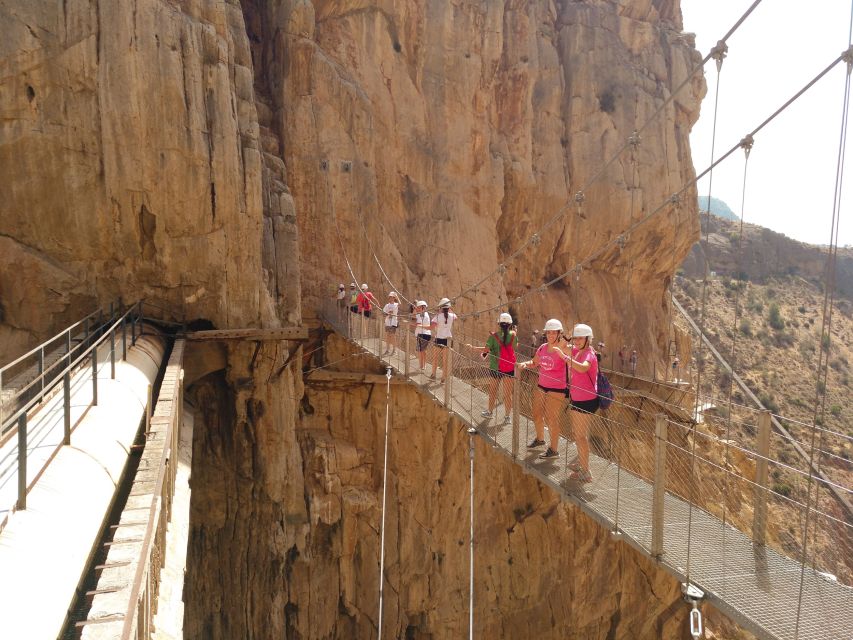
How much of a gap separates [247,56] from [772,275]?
41085mm

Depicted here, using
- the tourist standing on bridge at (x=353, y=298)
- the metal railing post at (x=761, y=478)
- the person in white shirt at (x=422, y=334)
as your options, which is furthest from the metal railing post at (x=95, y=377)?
the tourist standing on bridge at (x=353, y=298)

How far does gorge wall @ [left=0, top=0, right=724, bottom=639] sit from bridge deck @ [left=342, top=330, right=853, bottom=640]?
5234mm

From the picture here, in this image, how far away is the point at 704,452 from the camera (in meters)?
15.5

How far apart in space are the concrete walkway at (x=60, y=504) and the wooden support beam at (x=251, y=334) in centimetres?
293

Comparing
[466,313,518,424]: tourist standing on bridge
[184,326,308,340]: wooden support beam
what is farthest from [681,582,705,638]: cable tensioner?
[184,326,308,340]: wooden support beam

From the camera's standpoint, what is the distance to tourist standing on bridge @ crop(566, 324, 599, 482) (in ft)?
14.6

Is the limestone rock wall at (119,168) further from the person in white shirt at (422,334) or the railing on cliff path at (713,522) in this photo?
the railing on cliff path at (713,522)

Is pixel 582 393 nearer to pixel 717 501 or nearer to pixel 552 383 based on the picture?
pixel 552 383

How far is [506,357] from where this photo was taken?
6.17 meters

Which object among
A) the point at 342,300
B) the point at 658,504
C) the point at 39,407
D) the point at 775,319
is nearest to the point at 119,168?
the point at 39,407

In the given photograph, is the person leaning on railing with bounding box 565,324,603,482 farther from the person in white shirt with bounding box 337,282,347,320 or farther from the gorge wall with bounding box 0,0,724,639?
the person in white shirt with bounding box 337,282,347,320

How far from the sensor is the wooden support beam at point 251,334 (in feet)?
26.1

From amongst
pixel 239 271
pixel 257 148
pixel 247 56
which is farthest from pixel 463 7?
pixel 239 271

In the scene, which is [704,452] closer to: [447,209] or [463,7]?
[447,209]
